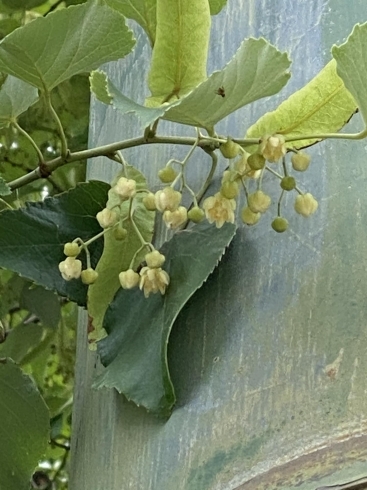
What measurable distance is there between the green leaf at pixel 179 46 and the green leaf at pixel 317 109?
4 cm

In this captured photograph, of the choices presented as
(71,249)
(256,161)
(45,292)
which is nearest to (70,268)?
(71,249)

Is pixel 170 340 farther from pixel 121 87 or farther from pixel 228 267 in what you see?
pixel 121 87

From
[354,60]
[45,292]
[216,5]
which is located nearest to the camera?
[354,60]

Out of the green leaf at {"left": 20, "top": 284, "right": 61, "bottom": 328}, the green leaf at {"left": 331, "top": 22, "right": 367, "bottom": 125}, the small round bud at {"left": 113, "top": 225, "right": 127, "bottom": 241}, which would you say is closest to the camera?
the green leaf at {"left": 331, "top": 22, "right": 367, "bottom": 125}

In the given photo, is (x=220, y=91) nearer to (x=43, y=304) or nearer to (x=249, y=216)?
(x=249, y=216)

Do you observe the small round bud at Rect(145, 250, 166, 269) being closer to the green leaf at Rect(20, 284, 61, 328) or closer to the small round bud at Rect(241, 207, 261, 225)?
the small round bud at Rect(241, 207, 261, 225)

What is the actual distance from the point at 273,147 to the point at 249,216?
1.5 inches

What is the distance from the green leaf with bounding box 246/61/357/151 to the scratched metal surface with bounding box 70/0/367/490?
0.03 meters

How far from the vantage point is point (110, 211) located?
1.19 feet

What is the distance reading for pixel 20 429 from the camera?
434 mm

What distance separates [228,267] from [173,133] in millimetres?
104

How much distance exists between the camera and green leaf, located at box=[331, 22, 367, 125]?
273 mm

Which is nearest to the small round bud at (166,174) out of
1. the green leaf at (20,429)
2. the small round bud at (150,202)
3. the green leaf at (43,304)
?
the small round bud at (150,202)

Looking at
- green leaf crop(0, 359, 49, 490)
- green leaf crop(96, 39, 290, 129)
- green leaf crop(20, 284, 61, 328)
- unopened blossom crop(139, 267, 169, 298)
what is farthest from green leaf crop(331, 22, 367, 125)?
green leaf crop(20, 284, 61, 328)
